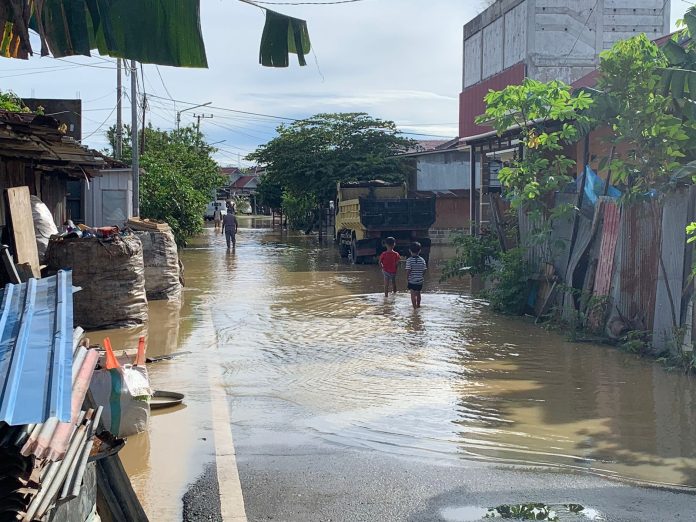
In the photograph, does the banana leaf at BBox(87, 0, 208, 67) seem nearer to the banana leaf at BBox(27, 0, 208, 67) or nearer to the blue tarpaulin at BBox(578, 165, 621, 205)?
the banana leaf at BBox(27, 0, 208, 67)

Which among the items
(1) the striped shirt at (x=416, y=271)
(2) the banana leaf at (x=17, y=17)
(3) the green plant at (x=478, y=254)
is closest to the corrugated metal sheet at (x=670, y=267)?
(3) the green plant at (x=478, y=254)

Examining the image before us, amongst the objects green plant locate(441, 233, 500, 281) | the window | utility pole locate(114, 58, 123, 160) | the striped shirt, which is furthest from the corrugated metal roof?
utility pole locate(114, 58, 123, 160)

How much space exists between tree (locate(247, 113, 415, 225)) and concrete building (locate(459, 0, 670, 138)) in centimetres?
1312

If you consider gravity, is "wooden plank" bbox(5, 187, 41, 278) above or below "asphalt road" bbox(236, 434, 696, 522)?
above

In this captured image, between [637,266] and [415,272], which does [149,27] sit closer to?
[637,266]

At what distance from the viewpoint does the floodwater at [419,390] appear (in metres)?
6.45

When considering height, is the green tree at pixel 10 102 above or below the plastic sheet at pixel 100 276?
above

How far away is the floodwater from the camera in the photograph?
6.45 m

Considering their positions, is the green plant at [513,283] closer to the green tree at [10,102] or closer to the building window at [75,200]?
the green tree at [10,102]

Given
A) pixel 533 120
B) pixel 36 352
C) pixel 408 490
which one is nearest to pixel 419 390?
pixel 408 490

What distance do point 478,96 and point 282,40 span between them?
21659 mm

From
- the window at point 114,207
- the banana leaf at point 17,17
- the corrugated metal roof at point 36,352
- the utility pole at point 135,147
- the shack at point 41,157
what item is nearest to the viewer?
the corrugated metal roof at point 36,352

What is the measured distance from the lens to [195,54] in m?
6.68

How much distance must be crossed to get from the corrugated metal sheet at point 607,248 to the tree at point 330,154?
28344 millimetres
